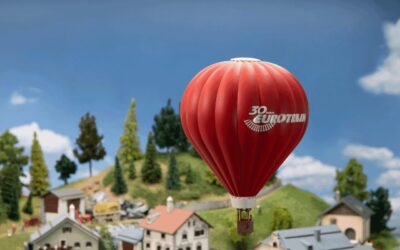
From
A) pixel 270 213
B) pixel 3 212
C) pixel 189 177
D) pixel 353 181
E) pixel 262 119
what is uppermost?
pixel 189 177

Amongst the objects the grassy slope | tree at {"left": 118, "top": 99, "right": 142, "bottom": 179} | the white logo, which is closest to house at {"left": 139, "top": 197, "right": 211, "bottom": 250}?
the grassy slope

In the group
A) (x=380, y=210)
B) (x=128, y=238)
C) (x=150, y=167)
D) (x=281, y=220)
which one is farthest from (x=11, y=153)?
(x=380, y=210)

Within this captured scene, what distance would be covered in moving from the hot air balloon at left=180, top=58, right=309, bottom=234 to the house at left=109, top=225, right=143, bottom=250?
73.9ft

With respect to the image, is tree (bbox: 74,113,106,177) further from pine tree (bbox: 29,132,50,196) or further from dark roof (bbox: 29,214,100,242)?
dark roof (bbox: 29,214,100,242)

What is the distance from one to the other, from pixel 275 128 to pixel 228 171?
3.60m

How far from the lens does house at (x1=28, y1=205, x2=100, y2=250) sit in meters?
60.7

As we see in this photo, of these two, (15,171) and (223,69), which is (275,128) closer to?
(223,69)

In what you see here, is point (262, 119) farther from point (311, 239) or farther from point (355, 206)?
point (355, 206)

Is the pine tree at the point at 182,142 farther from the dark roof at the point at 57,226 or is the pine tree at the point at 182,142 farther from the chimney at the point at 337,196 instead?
the dark roof at the point at 57,226

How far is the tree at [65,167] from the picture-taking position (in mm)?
81500

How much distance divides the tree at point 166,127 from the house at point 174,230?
2417 centimetres

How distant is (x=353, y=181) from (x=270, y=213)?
9.42 m

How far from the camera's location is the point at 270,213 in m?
72.2

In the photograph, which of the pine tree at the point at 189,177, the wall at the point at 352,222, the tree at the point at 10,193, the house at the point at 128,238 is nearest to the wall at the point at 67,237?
the house at the point at 128,238
